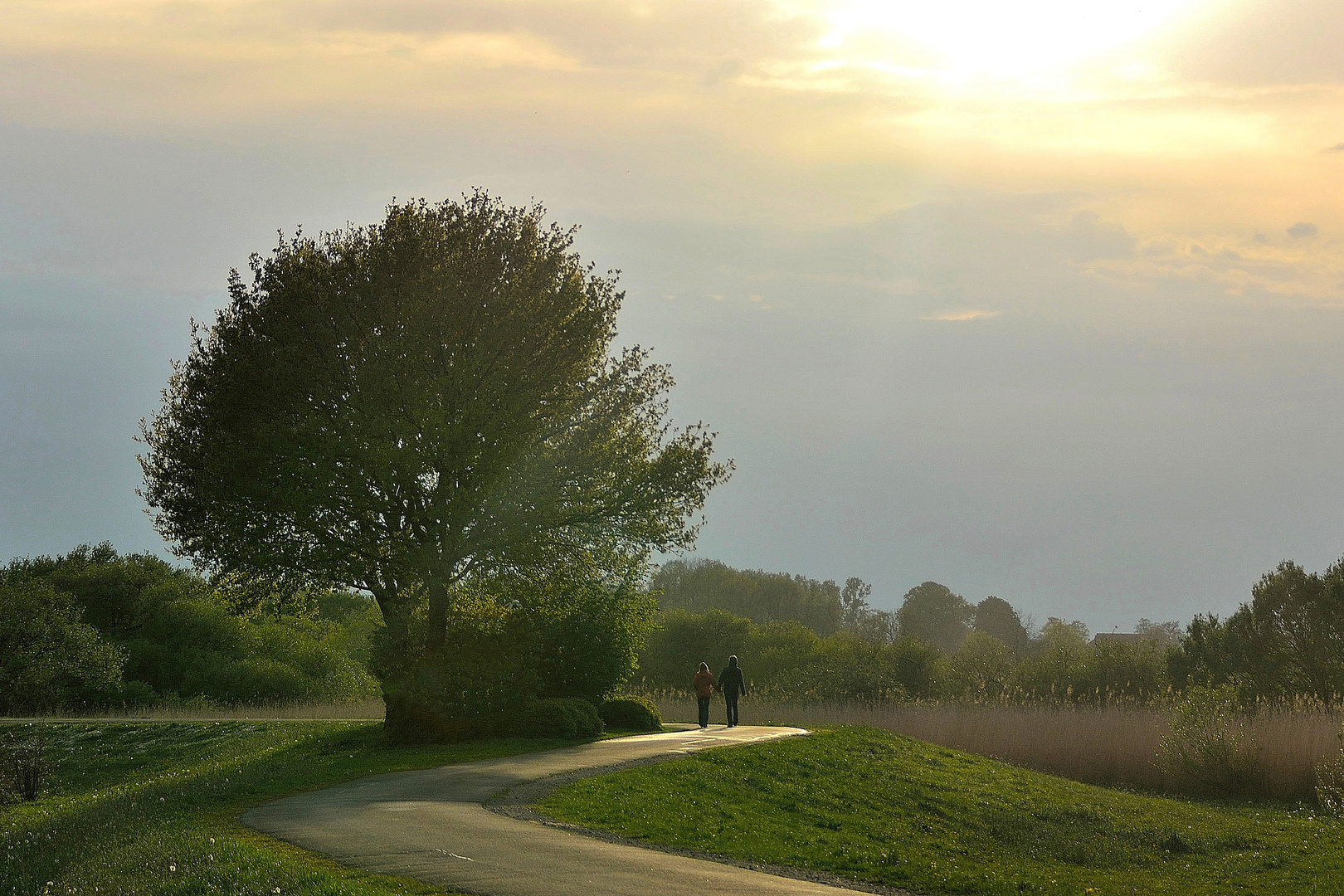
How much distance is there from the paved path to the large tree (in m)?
9.63

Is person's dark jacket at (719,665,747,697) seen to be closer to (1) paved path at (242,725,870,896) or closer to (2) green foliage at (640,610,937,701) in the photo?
(1) paved path at (242,725,870,896)

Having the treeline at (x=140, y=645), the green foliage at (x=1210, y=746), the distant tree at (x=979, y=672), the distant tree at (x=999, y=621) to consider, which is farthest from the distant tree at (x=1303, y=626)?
the distant tree at (x=999, y=621)

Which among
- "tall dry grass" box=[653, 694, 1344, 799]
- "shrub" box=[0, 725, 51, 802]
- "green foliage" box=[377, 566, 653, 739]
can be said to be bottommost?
"tall dry grass" box=[653, 694, 1344, 799]

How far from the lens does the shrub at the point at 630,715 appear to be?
3022 centimetres

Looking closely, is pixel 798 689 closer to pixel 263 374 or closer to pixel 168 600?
pixel 263 374

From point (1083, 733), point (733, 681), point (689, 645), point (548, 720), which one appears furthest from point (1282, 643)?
point (689, 645)

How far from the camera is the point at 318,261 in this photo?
103 ft

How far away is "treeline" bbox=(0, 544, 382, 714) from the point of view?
4659 centimetres

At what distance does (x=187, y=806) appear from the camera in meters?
17.4

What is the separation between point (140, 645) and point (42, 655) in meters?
9.82

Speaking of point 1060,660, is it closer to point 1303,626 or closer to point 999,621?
point 1303,626

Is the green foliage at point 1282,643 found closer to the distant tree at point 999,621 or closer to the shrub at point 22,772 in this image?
the shrub at point 22,772

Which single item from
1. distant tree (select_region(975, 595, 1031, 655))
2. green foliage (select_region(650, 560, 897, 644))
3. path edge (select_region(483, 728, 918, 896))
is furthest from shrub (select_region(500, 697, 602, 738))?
distant tree (select_region(975, 595, 1031, 655))

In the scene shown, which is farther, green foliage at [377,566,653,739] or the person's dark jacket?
the person's dark jacket
